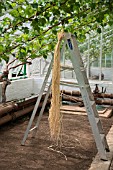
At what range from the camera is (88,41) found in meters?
7.56

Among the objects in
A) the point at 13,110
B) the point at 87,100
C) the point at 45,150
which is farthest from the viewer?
the point at 13,110

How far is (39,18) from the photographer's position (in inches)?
137

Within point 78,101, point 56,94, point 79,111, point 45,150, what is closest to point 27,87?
point 78,101

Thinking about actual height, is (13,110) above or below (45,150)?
above

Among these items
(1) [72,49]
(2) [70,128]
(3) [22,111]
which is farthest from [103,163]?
(3) [22,111]

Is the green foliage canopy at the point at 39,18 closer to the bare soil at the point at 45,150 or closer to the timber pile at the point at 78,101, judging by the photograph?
the bare soil at the point at 45,150

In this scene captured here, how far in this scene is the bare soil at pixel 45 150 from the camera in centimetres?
343

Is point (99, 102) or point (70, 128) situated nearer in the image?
point (70, 128)

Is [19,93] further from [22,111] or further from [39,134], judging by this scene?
[39,134]

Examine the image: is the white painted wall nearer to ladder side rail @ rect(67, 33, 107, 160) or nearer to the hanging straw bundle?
the hanging straw bundle

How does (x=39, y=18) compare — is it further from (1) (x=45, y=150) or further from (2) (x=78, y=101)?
(2) (x=78, y=101)

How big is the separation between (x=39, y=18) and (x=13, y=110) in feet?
8.57

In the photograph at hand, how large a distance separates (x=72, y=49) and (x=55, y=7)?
602 mm

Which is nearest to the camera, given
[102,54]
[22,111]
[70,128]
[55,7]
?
[55,7]
